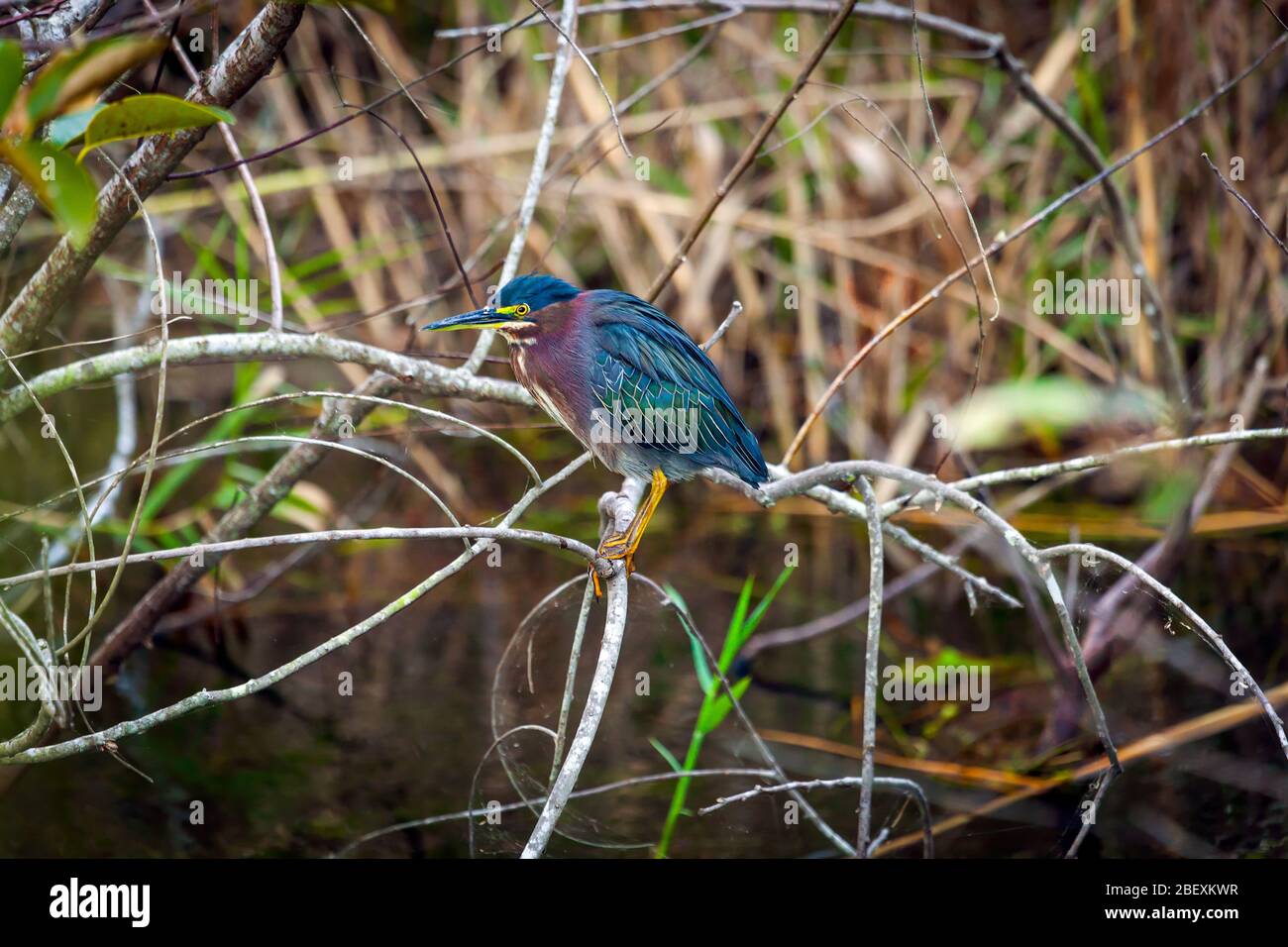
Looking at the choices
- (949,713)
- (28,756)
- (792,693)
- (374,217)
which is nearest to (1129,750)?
(949,713)

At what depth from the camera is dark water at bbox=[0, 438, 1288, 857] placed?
3.60 m

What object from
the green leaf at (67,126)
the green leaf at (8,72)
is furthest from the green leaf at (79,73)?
the green leaf at (67,126)

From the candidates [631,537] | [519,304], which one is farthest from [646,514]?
[519,304]

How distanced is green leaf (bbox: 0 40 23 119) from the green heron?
62.2 inches

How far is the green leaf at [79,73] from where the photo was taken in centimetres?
146

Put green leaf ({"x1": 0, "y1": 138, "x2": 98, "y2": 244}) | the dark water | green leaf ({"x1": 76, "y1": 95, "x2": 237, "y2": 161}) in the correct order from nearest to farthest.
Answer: green leaf ({"x1": 0, "y1": 138, "x2": 98, "y2": 244}) < green leaf ({"x1": 76, "y1": 95, "x2": 237, "y2": 161}) < the dark water

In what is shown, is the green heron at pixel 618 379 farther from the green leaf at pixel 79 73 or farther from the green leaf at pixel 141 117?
the green leaf at pixel 79 73

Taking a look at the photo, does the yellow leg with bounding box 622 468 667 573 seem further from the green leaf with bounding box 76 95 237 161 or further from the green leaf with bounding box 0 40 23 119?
the green leaf with bounding box 0 40 23 119

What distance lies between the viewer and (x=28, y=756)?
233 centimetres

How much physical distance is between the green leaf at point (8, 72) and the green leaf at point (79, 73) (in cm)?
2

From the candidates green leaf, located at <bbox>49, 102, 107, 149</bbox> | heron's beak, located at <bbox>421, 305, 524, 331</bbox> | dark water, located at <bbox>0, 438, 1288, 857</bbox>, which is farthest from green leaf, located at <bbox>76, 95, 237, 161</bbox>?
dark water, located at <bbox>0, 438, 1288, 857</bbox>

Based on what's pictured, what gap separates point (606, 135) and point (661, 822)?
11.9ft

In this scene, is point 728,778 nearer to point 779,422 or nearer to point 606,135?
point 779,422

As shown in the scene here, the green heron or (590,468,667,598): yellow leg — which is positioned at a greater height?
the green heron
